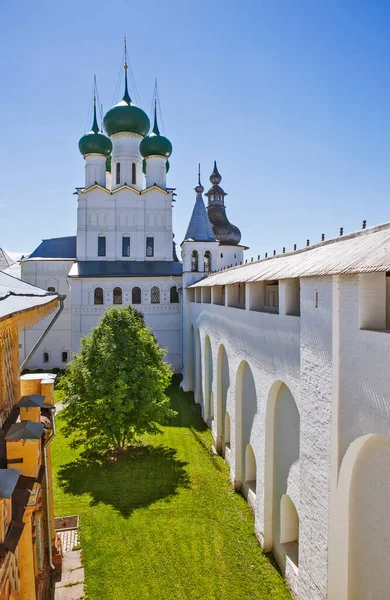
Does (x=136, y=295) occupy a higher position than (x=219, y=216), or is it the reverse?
(x=219, y=216)

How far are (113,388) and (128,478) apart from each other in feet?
9.07

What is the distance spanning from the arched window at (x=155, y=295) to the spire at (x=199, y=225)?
14.4 ft

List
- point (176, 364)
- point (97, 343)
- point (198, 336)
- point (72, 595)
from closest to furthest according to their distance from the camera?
point (72, 595), point (97, 343), point (198, 336), point (176, 364)

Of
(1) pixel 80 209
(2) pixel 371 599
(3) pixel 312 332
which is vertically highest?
→ (1) pixel 80 209

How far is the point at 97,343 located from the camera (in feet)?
43.3

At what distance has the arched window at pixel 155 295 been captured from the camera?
2527 centimetres

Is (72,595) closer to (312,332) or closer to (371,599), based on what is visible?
(371,599)

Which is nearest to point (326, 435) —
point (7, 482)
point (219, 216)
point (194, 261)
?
point (7, 482)

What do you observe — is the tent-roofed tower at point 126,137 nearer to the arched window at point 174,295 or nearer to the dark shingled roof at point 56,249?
the dark shingled roof at point 56,249

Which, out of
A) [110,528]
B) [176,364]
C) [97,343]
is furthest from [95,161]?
[110,528]

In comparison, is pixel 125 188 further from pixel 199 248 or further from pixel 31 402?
pixel 31 402

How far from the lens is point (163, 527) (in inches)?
378

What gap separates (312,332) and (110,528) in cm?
711

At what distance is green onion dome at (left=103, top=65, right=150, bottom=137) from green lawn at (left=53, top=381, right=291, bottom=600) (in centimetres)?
2128
